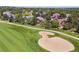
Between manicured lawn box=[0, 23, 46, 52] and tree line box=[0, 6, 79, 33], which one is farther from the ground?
tree line box=[0, 6, 79, 33]

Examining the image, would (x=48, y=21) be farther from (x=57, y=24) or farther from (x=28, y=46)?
(x=28, y=46)

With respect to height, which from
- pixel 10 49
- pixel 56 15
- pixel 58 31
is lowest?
pixel 10 49

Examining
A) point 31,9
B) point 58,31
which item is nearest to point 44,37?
point 58,31

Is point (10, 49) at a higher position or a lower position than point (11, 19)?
lower

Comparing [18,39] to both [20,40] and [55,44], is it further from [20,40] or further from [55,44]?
[55,44]

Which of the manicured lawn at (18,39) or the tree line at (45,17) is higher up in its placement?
the tree line at (45,17)
